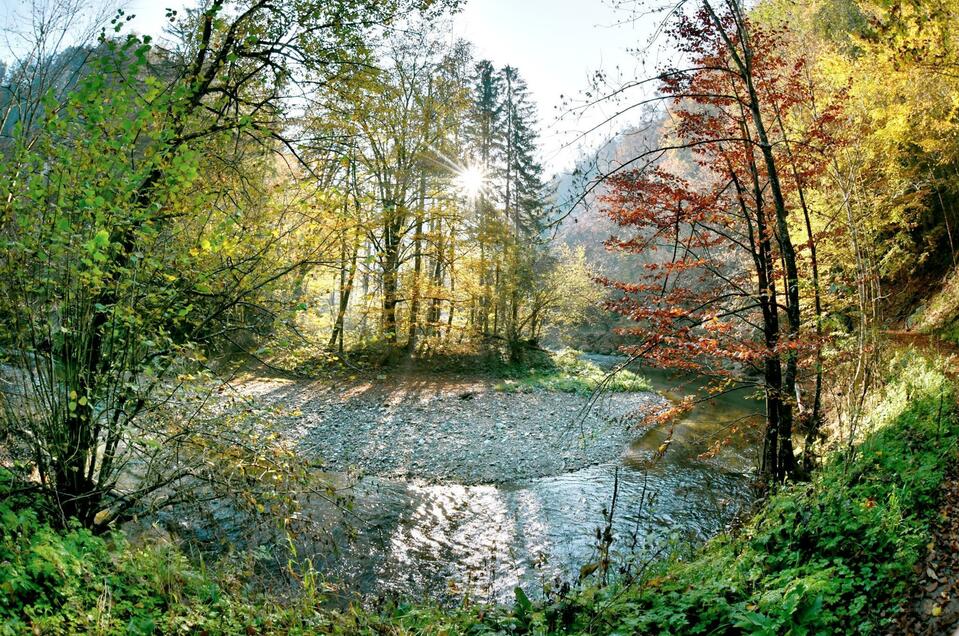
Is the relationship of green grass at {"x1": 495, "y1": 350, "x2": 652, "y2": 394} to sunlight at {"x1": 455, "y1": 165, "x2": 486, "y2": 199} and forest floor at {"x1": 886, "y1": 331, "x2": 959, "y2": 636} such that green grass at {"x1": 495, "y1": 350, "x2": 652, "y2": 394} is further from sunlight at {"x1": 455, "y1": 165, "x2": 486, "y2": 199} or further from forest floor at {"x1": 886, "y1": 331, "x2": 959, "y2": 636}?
forest floor at {"x1": 886, "y1": 331, "x2": 959, "y2": 636}

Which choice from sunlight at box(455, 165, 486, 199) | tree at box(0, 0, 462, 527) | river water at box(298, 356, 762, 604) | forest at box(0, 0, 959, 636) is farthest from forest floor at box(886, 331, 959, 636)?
sunlight at box(455, 165, 486, 199)

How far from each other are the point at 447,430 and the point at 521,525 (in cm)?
422

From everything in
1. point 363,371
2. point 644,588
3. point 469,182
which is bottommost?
point 644,588

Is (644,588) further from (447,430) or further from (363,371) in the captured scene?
(447,430)

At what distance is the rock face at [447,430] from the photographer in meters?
8.55

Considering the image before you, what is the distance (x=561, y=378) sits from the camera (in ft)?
57.3

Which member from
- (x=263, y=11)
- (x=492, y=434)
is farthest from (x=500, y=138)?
(x=263, y=11)

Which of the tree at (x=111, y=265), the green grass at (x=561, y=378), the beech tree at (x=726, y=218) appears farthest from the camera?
the green grass at (x=561, y=378)

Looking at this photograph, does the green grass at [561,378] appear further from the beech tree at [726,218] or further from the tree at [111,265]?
the tree at [111,265]

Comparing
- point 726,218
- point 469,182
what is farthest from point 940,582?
point 469,182

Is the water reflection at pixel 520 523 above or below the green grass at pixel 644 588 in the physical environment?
below

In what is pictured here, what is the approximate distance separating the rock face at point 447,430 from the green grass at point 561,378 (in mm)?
920

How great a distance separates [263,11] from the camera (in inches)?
222

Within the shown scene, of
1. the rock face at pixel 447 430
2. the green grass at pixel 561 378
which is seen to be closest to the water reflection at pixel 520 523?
the rock face at pixel 447 430
